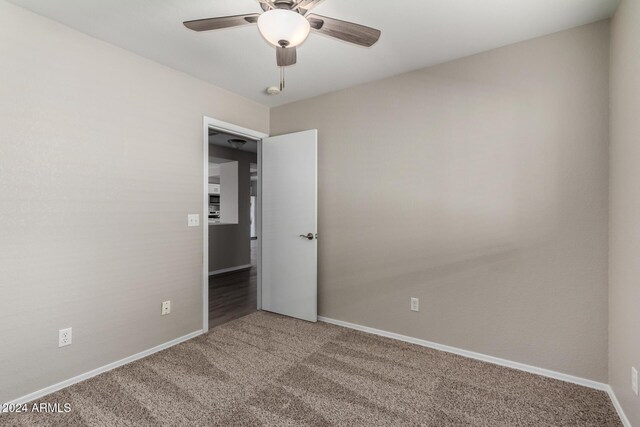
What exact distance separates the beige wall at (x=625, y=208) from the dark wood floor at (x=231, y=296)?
Result: 10.5 feet

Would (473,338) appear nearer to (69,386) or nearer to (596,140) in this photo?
(596,140)

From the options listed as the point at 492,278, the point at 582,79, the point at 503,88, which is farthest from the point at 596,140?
the point at 492,278

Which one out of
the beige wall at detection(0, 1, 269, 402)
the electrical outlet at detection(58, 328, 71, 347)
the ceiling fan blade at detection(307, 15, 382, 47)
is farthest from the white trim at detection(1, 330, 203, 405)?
the ceiling fan blade at detection(307, 15, 382, 47)

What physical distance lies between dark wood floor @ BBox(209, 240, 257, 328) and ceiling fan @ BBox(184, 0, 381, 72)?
2.77 m

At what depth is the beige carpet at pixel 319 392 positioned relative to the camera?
1.78 meters

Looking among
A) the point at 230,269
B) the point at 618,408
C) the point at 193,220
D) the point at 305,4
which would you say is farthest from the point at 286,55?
the point at 230,269

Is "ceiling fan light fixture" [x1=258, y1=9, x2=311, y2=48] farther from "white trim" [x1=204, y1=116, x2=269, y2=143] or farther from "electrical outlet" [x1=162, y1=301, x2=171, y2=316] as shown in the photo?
"electrical outlet" [x1=162, y1=301, x2=171, y2=316]

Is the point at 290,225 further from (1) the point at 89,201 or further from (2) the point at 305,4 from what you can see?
(2) the point at 305,4

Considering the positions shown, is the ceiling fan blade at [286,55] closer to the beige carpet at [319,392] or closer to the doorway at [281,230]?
the doorway at [281,230]

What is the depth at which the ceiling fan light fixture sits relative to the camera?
1.37m

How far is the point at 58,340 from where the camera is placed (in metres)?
2.10

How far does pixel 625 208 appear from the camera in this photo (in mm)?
1740

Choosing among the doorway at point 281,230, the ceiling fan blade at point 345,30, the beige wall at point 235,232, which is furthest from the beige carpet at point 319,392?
the beige wall at point 235,232

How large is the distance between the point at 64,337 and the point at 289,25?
2.48 m
